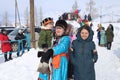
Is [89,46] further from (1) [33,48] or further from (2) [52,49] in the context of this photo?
(1) [33,48]

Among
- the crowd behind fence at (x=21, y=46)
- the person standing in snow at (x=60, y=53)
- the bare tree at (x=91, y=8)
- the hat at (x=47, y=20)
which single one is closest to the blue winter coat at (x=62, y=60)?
the person standing in snow at (x=60, y=53)

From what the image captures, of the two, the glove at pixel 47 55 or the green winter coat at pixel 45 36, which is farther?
the green winter coat at pixel 45 36

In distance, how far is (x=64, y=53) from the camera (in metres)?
5.27

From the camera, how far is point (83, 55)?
17.5 ft

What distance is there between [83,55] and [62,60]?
1.17ft

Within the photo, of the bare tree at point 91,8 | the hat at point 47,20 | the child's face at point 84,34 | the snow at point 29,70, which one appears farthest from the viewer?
the bare tree at point 91,8

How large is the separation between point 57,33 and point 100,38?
53.3ft

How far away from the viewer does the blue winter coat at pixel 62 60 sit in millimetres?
5184

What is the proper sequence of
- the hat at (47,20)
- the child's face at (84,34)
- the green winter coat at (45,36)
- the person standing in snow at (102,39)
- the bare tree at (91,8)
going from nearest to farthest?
the child's face at (84,34) → the hat at (47,20) → the green winter coat at (45,36) → the person standing in snow at (102,39) → the bare tree at (91,8)

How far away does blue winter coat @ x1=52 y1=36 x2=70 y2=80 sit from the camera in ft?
17.0

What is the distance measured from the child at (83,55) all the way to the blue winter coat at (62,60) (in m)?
0.17

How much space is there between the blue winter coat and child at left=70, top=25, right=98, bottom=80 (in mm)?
168

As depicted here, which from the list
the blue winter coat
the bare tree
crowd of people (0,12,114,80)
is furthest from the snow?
the bare tree

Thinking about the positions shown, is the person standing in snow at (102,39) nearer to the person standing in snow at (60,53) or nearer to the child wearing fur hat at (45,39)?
the child wearing fur hat at (45,39)
